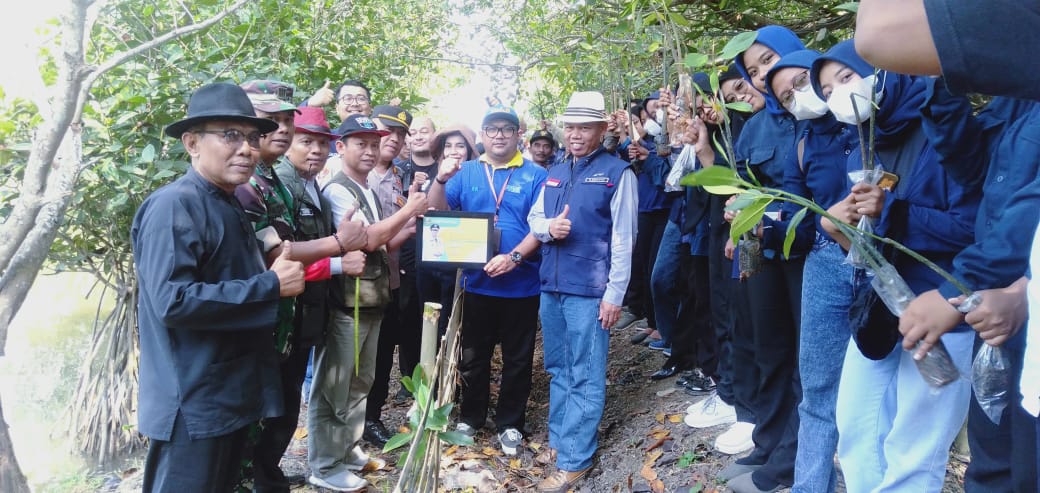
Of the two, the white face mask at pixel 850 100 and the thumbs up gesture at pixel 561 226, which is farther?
the thumbs up gesture at pixel 561 226

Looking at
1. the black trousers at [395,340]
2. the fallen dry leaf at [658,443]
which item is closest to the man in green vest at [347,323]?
the black trousers at [395,340]

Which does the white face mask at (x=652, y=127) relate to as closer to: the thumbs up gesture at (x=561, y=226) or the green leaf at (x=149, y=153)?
the thumbs up gesture at (x=561, y=226)

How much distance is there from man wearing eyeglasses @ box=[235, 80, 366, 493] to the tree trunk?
1.00m

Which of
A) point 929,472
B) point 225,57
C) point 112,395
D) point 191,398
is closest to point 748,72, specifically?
point 929,472

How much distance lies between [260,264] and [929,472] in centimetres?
267

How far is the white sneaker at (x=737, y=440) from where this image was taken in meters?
3.80

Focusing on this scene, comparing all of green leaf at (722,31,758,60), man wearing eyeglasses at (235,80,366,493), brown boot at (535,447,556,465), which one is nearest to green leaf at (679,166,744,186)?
green leaf at (722,31,758,60)

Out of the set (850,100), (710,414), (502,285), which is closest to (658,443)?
(710,414)

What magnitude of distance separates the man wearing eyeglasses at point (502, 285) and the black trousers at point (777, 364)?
6.05 ft

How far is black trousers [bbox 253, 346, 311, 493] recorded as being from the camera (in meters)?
3.62

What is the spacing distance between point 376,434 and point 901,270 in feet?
12.5

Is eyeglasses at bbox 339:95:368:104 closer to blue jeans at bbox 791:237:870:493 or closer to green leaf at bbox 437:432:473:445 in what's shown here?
green leaf at bbox 437:432:473:445

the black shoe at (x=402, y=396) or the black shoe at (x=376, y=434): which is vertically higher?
the black shoe at (x=376, y=434)

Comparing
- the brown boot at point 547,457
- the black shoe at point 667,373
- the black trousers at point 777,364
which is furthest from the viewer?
the black shoe at point 667,373
